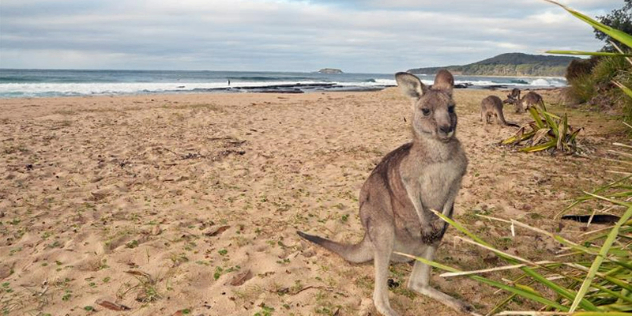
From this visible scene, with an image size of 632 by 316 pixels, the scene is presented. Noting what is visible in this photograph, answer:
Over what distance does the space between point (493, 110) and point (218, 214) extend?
7290mm

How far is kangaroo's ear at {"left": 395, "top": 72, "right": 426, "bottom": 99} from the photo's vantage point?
299 centimetres

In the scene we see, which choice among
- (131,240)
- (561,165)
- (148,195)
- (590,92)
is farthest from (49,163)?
(590,92)

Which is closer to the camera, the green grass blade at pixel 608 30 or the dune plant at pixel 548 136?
the green grass blade at pixel 608 30

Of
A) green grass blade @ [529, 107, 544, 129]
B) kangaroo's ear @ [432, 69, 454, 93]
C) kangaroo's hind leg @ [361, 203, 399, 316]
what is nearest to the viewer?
kangaroo's hind leg @ [361, 203, 399, 316]

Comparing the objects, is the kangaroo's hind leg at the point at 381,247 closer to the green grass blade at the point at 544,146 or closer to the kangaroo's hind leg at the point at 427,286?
the kangaroo's hind leg at the point at 427,286

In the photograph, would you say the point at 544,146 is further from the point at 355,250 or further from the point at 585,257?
the point at 355,250

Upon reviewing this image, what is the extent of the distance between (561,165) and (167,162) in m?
5.63

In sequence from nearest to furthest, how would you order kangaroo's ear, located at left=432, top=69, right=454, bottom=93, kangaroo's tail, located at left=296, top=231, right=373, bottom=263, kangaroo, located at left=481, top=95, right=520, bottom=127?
kangaroo's ear, located at left=432, top=69, right=454, bottom=93 < kangaroo's tail, located at left=296, top=231, right=373, bottom=263 < kangaroo, located at left=481, top=95, right=520, bottom=127

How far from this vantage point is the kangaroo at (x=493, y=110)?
988 cm

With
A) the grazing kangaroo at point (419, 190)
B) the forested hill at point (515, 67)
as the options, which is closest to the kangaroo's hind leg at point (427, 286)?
the grazing kangaroo at point (419, 190)

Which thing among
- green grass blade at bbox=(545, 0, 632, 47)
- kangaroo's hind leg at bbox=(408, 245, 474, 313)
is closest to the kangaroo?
kangaroo's hind leg at bbox=(408, 245, 474, 313)

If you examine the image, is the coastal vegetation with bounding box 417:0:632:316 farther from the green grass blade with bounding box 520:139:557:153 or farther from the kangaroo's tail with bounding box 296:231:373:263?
the kangaroo's tail with bounding box 296:231:373:263

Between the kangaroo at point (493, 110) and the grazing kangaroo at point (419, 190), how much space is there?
7.39 m

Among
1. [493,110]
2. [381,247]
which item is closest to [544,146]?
[493,110]
